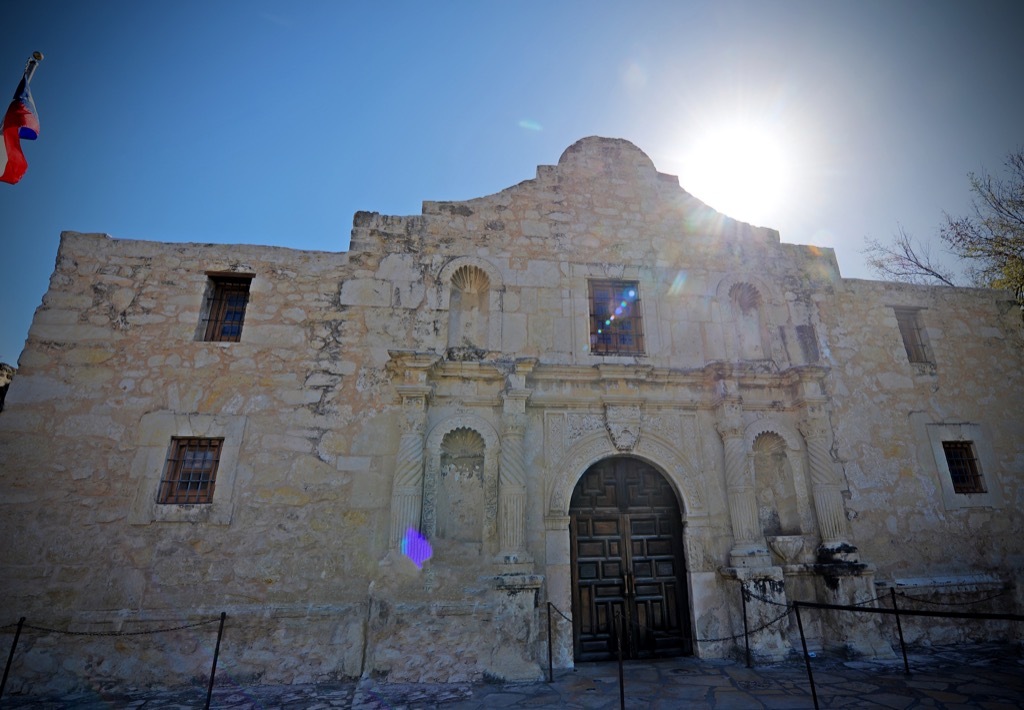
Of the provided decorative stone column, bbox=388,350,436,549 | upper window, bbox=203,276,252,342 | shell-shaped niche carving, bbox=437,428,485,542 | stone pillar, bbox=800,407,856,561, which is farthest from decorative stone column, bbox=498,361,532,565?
stone pillar, bbox=800,407,856,561

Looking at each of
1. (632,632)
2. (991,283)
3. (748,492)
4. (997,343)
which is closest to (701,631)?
(632,632)

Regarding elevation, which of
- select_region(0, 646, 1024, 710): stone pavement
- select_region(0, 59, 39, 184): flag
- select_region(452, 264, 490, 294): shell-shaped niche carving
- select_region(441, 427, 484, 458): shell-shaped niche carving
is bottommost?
select_region(0, 646, 1024, 710): stone pavement

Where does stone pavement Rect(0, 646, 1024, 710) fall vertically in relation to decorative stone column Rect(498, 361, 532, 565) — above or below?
below

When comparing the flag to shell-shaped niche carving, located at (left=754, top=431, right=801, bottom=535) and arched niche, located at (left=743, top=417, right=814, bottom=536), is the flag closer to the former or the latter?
arched niche, located at (left=743, top=417, right=814, bottom=536)

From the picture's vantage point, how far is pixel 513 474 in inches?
242

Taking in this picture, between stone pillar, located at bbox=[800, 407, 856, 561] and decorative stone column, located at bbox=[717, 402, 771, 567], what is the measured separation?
33.5 inches

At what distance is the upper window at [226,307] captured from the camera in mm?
6738

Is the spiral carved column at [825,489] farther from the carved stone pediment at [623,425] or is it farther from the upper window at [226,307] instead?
the upper window at [226,307]

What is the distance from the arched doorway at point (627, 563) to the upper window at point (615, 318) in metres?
1.65

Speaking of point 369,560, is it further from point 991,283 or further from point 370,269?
point 991,283

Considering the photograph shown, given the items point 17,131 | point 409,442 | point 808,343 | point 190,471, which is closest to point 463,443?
point 409,442

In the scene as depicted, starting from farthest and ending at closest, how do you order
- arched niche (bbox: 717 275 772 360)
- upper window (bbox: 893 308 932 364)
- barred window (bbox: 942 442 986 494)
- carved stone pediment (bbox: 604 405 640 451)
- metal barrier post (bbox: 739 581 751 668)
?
upper window (bbox: 893 308 932 364) → arched niche (bbox: 717 275 772 360) → barred window (bbox: 942 442 986 494) → carved stone pediment (bbox: 604 405 640 451) → metal barrier post (bbox: 739 581 751 668)

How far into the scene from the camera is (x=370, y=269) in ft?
23.2

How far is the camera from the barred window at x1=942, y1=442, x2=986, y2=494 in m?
7.48
